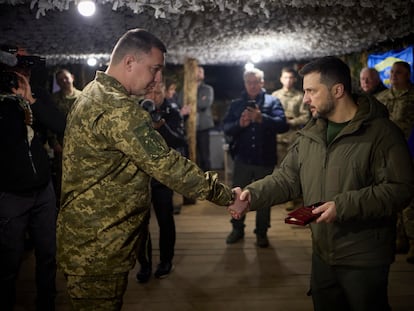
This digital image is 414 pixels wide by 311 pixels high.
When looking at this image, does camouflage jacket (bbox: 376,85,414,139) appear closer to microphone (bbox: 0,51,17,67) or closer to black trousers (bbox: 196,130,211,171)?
black trousers (bbox: 196,130,211,171)

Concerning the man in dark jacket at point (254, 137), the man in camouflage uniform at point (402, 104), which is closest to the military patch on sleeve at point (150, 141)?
the man in dark jacket at point (254, 137)

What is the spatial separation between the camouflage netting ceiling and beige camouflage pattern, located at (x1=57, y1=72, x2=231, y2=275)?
1524 millimetres

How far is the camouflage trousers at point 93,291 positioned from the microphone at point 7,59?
57.6 inches

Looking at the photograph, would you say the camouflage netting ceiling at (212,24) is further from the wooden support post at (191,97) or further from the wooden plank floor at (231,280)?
the wooden plank floor at (231,280)

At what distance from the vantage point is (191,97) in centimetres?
729

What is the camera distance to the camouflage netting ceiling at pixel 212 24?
3510mm

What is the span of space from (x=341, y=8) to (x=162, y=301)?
352 cm

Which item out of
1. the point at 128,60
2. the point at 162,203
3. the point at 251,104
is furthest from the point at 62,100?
the point at 128,60

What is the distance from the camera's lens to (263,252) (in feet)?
15.1

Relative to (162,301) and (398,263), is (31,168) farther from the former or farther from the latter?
(398,263)

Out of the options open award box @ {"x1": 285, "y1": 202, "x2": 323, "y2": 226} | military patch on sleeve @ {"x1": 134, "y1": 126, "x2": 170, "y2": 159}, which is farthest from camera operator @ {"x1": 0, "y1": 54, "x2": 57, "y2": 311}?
open award box @ {"x1": 285, "y1": 202, "x2": 323, "y2": 226}

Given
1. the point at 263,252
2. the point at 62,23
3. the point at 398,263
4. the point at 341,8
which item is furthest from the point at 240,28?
the point at 398,263

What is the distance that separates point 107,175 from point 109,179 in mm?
23

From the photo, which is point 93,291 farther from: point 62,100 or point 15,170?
point 62,100
